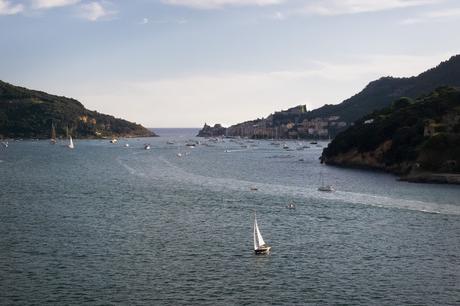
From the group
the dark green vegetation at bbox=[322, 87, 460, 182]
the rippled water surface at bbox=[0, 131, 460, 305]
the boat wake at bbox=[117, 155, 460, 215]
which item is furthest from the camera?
the dark green vegetation at bbox=[322, 87, 460, 182]

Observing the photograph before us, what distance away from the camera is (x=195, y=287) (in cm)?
5350

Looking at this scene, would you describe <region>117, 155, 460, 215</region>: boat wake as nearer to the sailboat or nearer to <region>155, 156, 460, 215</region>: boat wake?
<region>155, 156, 460, 215</region>: boat wake

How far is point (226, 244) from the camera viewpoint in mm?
70562

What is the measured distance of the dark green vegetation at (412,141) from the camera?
145500 millimetres

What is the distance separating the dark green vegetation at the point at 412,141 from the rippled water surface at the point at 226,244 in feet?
65.3

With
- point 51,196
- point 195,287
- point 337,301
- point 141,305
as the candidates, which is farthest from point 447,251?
point 51,196

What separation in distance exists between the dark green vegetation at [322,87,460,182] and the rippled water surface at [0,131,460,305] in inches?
783

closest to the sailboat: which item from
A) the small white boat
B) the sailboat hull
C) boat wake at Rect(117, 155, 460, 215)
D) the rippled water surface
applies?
the sailboat hull

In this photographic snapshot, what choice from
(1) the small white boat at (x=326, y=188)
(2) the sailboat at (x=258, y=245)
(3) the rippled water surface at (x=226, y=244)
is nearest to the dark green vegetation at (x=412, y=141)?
(3) the rippled water surface at (x=226, y=244)

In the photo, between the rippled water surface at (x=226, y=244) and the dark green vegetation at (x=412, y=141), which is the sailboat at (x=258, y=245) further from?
the dark green vegetation at (x=412, y=141)

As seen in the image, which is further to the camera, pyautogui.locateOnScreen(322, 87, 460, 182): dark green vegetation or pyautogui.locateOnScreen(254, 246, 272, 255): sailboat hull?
pyautogui.locateOnScreen(322, 87, 460, 182): dark green vegetation

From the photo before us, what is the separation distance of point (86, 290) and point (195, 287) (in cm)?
969

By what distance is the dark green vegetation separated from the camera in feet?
477

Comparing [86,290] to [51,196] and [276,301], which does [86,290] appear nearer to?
[276,301]
